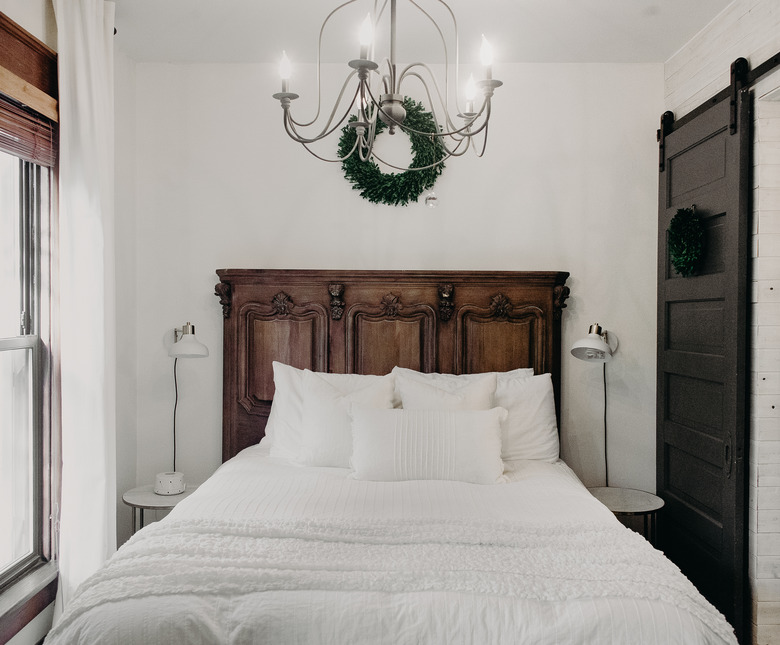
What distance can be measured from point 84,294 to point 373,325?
1413 millimetres

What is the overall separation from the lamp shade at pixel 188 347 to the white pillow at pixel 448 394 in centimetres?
98

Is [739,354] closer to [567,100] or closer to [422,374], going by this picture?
[422,374]

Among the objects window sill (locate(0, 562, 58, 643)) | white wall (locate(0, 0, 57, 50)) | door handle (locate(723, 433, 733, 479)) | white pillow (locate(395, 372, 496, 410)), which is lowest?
window sill (locate(0, 562, 58, 643))

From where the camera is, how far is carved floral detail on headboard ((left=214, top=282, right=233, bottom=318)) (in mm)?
3455

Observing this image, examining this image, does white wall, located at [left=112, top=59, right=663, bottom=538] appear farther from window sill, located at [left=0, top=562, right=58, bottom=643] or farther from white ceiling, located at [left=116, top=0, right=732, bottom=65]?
window sill, located at [left=0, top=562, right=58, bottom=643]

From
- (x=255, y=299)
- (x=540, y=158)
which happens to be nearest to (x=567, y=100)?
(x=540, y=158)

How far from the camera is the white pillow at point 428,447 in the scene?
2707 mm

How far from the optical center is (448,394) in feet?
9.99

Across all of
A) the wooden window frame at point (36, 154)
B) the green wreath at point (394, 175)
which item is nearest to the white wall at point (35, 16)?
the wooden window frame at point (36, 154)

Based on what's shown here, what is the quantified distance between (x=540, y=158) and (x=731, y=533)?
2044 mm

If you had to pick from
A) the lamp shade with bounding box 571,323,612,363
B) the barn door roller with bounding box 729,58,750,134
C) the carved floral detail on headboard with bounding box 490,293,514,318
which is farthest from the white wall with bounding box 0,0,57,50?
the barn door roller with bounding box 729,58,750,134

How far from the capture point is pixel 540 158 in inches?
140

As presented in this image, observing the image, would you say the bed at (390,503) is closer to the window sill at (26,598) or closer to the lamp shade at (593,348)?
the lamp shade at (593,348)

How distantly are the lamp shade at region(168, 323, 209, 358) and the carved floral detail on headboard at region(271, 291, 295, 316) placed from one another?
432mm
